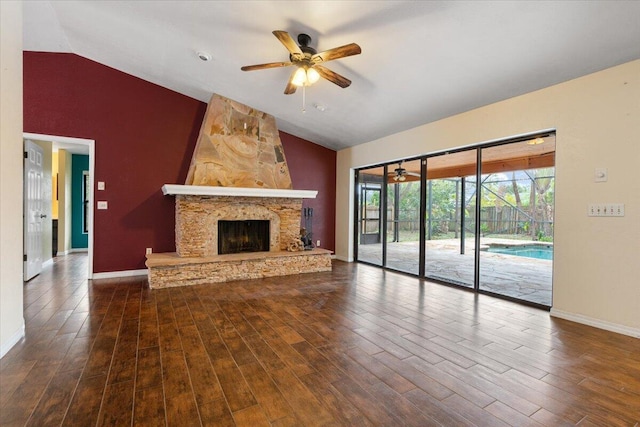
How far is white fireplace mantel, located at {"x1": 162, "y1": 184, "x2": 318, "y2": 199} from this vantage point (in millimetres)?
4534

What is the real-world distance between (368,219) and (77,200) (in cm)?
712

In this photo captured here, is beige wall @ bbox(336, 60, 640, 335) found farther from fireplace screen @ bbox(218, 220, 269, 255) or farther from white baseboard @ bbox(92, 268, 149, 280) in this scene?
white baseboard @ bbox(92, 268, 149, 280)

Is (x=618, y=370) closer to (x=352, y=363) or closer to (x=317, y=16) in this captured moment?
(x=352, y=363)

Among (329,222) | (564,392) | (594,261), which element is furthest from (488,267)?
(564,392)

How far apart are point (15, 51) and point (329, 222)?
546cm

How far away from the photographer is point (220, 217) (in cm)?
509

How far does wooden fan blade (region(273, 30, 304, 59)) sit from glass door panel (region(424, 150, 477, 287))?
113 inches

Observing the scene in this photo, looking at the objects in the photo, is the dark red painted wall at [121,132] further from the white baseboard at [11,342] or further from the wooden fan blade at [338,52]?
the wooden fan blade at [338,52]

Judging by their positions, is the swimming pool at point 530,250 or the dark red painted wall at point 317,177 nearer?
the swimming pool at point 530,250

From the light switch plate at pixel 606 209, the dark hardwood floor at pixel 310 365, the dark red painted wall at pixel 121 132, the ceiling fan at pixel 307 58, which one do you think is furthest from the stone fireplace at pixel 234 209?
the light switch plate at pixel 606 209

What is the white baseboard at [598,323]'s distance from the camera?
2793 mm

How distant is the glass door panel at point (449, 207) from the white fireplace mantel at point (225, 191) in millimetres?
2231

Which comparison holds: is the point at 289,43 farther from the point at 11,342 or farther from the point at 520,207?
the point at 520,207

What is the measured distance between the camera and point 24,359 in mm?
2203
